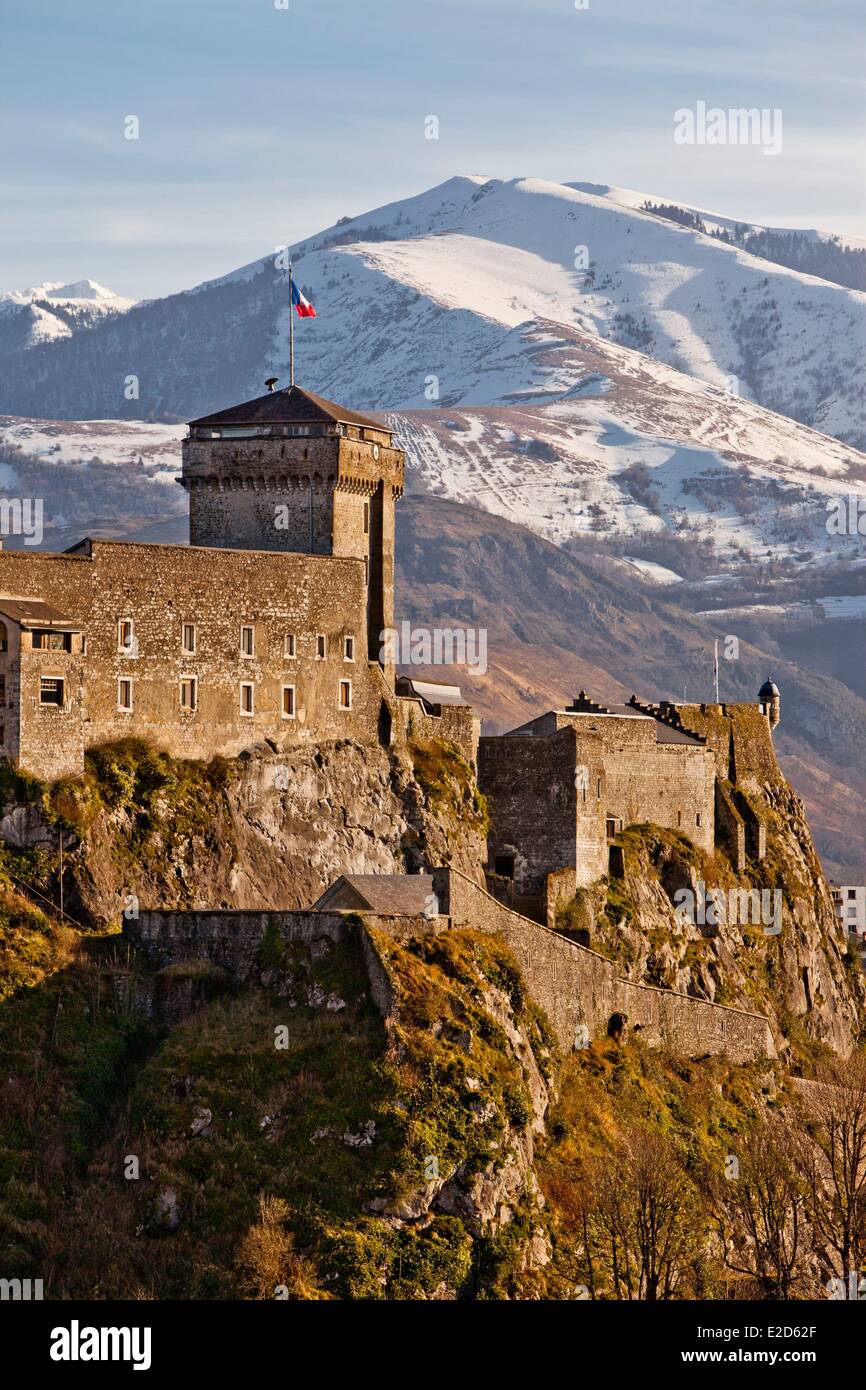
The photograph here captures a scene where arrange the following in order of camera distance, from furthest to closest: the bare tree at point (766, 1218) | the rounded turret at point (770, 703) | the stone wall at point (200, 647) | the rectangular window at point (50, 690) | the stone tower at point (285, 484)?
the rounded turret at point (770, 703), the stone tower at point (285, 484), the stone wall at point (200, 647), the rectangular window at point (50, 690), the bare tree at point (766, 1218)

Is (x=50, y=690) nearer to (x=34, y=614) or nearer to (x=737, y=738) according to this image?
(x=34, y=614)

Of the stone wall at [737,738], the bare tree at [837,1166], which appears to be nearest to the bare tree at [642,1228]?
the bare tree at [837,1166]

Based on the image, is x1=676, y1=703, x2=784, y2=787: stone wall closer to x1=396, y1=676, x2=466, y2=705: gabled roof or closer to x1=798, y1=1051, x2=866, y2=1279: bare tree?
x1=396, y1=676, x2=466, y2=705: gabled roof

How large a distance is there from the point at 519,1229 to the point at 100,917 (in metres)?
18.2

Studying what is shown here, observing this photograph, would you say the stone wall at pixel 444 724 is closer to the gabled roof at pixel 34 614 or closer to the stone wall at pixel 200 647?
the stone wall at pixel 200 647

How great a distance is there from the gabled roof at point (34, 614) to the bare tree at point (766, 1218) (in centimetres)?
3127

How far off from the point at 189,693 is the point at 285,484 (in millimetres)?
14028

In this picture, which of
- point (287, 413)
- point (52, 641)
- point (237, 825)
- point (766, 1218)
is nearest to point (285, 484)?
point (287, 413)

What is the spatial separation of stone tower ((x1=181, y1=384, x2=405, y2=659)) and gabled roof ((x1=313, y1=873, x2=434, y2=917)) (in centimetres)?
2001

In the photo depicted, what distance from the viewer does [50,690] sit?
330 feet

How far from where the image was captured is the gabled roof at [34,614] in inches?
3905

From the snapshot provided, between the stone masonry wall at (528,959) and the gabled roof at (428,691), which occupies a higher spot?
the gabled roof at (428,691)

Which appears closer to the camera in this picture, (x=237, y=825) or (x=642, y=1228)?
(x=642, y=1228)
